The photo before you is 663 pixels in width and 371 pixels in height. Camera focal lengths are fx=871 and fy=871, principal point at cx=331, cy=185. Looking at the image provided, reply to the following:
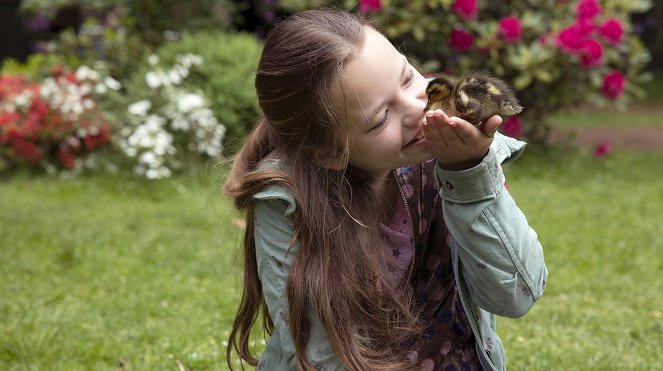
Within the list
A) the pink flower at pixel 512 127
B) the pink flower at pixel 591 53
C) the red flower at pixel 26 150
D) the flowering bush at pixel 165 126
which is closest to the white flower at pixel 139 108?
the flowering bush at pixel 165 126

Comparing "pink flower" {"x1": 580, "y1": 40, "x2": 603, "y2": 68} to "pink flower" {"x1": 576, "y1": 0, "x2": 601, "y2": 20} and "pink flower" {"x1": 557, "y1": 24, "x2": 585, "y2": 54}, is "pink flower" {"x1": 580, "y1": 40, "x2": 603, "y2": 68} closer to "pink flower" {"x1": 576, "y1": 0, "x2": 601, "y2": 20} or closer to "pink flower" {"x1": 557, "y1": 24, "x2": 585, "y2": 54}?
"pink flower" {"x1": 557, "y1": 24, "x2": 585, "y2": 54}

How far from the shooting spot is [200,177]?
6.38m

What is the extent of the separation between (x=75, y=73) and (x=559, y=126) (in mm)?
5461

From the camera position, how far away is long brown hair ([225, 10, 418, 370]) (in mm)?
2014

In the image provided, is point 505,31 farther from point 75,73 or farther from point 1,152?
point 1,152

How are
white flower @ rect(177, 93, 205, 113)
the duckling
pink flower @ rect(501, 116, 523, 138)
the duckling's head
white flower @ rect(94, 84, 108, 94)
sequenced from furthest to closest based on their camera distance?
1. white flower @ rect(94, 84, 108, 94)
2. white flower @ rect(177, 93, 205, 113)
3. pink flower @ rect(501, 116, 523, 138)
4. the duckling's head
5. the duckling

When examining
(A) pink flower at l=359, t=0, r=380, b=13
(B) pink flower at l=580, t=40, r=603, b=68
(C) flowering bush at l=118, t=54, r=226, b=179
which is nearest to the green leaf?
(B) pink flower at l=580, t=40, r=603, b=68

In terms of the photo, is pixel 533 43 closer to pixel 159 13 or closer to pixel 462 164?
pixel 159 13

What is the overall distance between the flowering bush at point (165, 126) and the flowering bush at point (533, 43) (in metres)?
1.43

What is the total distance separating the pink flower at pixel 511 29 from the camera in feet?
22.0

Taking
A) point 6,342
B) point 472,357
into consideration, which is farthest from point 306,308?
point 6,342

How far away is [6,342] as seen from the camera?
3277mm

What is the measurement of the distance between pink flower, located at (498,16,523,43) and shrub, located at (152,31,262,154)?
192 centimetres

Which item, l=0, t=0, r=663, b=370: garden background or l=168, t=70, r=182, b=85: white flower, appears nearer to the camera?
l=0, t=0, r=663, b=370: garden background
